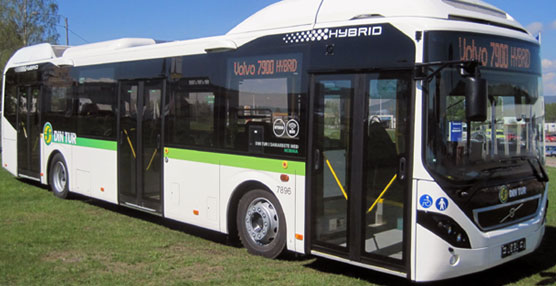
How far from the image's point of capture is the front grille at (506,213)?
18.9ft

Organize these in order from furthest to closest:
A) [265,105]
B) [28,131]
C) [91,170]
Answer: [28,131] < [91,170] < [265,105]

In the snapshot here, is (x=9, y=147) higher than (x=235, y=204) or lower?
higher

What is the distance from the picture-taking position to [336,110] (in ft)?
20.8

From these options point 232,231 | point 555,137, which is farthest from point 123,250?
point 555,137

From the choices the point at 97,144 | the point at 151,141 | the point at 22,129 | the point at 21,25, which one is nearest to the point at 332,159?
the point at 151,141

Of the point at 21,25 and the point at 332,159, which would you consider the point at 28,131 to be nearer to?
the point at 332,159

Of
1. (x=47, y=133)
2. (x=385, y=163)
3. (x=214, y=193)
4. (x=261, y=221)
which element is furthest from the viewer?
(x=47, y=133)

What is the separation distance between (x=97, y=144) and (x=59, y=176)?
2.24 metres

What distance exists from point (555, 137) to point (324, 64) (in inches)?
2697

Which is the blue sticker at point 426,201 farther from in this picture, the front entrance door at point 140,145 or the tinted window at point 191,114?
the front entrance door at point 140,145

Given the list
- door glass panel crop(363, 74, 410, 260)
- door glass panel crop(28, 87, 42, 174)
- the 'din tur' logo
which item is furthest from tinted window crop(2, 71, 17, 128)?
door glass panel crop(363, 74, 410, 260)

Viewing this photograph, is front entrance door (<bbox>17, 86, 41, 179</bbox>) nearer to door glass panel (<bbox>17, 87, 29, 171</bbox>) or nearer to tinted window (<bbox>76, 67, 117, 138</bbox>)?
door glass panel (<bbox>17, 87, 29, 171</bbox>)

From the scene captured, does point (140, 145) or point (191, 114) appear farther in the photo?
point (140, 145)

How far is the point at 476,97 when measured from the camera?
5.25 meters
